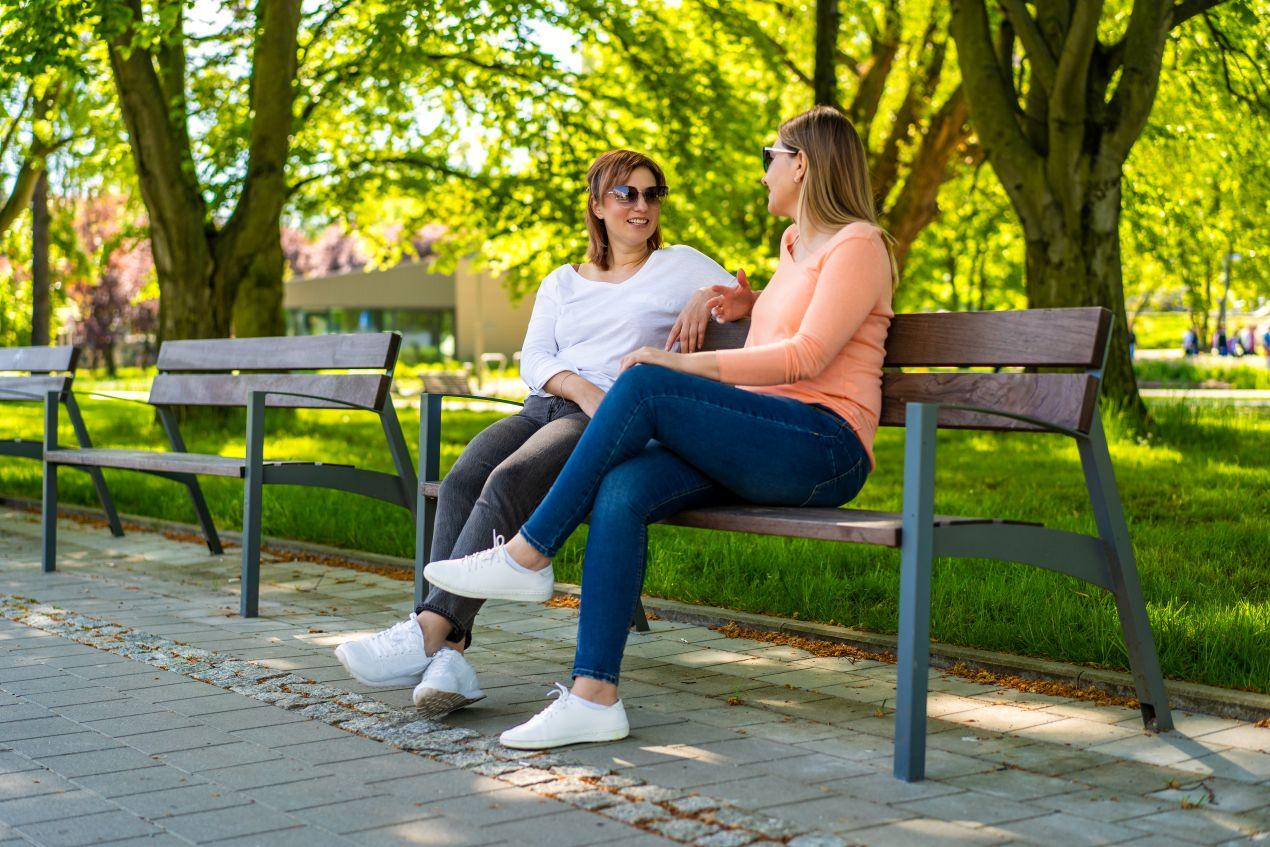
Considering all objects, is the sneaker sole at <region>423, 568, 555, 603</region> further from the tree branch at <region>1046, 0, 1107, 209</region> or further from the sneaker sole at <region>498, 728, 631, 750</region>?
the tree branch at <region>1046, 0, 1107, 209</region>

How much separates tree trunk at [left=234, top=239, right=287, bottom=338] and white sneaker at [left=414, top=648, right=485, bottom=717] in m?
11.6

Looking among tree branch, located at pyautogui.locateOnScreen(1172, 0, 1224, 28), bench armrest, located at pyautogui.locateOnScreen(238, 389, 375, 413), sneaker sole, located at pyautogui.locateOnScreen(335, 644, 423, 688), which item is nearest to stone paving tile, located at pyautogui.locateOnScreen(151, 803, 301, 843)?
sneaker sole, located at pyautogui.locateOnScreen(335, 644, 423, 688)

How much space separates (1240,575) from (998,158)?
671 centimetres

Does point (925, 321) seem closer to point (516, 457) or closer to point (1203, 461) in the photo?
point (516, 457)

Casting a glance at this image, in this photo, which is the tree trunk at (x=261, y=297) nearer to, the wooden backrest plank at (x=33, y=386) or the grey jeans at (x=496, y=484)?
the wooden backrest plank at (x=33, y=386)

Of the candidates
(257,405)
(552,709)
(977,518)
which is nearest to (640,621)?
(257,405)

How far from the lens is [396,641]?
418 centimetres

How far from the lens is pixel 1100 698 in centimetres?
439

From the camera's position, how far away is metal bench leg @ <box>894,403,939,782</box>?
3477 mm

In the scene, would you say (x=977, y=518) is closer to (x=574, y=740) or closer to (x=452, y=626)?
(x=574, y=740)

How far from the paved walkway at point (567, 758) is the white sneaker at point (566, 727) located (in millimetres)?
43

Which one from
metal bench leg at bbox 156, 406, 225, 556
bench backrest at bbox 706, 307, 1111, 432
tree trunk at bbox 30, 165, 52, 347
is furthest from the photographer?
tree trunk at bbox 30, 165, 52, 347

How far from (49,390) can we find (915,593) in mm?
5652

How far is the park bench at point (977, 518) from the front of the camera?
350 cm
